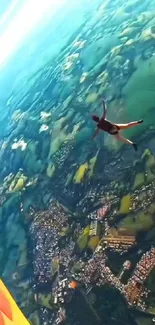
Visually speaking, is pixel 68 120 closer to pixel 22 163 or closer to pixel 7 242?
pixel 22 163

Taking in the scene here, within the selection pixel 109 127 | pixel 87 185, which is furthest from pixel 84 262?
pixel 109 127

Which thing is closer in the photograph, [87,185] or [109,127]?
[109,127]

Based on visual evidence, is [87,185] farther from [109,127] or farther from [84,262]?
[109,127]

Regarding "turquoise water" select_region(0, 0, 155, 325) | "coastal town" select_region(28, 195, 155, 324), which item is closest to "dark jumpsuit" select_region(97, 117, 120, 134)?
"turquoise water" select_region(0, 0, 155, 325)

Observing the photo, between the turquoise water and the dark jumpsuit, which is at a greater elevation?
the dark jumpsuit

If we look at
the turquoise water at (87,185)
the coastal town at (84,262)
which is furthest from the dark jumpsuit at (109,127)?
the coastal town at (84,262)

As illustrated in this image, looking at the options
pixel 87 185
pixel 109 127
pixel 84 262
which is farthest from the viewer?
pixel 87 185

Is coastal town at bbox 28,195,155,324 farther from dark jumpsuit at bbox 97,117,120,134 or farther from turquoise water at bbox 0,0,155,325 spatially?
dark jumpsuit at bbox 97,117,120,134

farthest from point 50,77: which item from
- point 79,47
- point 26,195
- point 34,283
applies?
point 34,283

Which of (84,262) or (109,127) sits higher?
(109,127)
